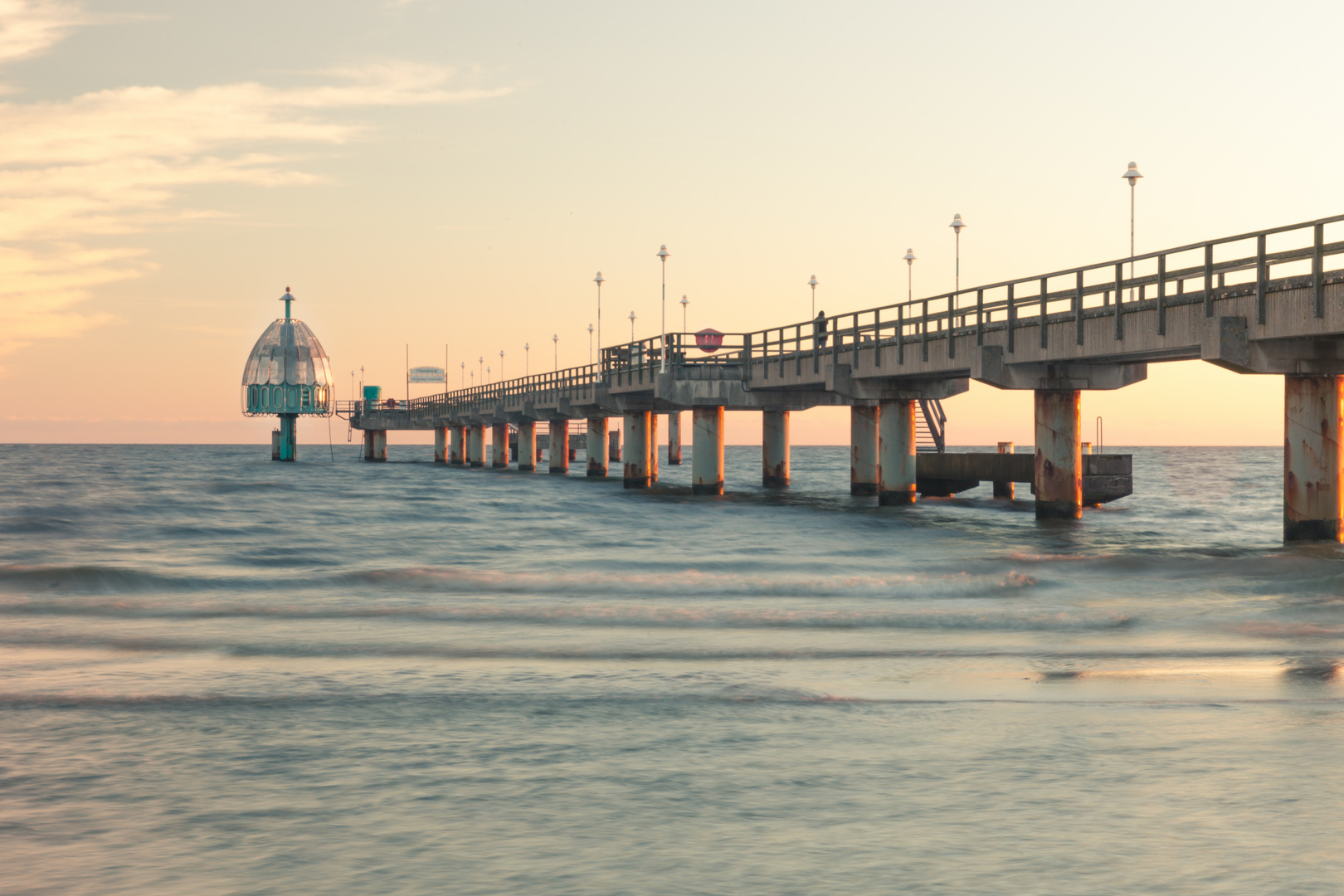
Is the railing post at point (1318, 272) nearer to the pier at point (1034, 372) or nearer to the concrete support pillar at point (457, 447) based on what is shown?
the pier at point (1034, 372)

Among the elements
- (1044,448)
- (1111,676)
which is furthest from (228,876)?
(1044,448)

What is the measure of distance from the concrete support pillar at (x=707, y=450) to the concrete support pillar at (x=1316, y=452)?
32194 mm

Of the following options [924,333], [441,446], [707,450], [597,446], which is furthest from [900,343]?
[441,446]

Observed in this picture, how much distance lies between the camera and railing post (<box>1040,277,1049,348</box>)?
111ft

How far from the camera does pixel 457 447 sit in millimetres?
135875

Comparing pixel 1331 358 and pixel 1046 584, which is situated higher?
pixel 1331 358

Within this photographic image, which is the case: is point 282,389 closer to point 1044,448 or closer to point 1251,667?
point 1044,448

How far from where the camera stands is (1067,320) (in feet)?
109

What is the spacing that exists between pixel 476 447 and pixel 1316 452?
10385 centimetres

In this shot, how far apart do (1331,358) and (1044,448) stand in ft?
37.7

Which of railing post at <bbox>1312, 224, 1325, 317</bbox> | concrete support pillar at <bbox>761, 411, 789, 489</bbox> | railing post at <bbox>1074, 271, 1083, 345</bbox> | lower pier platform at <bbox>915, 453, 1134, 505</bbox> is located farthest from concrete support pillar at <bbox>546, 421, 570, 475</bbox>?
railing post at <bbox>1312, 224, 1325, 317</bbox>

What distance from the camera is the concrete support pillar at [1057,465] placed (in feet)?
123

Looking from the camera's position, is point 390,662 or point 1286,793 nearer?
point 1286,793

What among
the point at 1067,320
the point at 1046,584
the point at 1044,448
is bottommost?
the point at 1046,584
